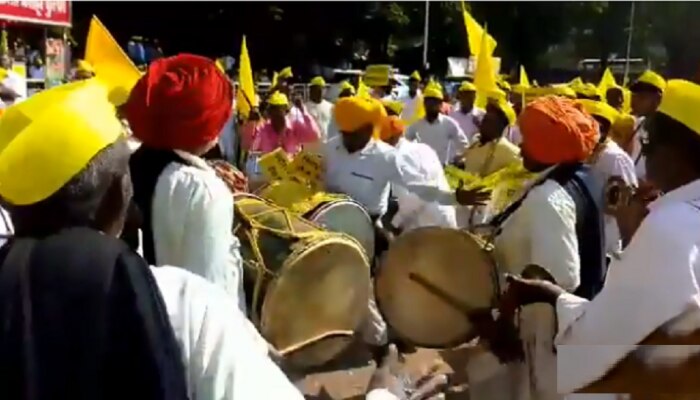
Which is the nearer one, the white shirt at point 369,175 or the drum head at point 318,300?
the drum head at point 318,300

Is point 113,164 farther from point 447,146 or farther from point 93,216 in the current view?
point 447,146

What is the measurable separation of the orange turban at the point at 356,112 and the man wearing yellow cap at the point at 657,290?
422cm

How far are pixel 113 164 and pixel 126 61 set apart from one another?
3.06m

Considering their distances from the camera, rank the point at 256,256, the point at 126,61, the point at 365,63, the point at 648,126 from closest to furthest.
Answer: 1. the point at 648,126
2. the point at 256,256
3. the point at 126,61
4. the point at 365,63

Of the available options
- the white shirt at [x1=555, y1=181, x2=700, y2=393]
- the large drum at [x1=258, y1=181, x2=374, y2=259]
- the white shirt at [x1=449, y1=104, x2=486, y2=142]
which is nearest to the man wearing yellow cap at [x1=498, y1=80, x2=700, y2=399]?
the white shirt at [x1=555, y1=181, x2=700, y2=393]

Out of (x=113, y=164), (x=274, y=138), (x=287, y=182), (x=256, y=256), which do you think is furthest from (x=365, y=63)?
(x=113, y=164)

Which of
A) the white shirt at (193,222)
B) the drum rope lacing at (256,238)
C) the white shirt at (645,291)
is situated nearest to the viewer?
the white shirt at (645,291)

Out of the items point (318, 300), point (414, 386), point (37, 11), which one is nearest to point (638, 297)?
point (414, 386)

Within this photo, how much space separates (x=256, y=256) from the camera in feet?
13.2

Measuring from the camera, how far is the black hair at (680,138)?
256 centimetres

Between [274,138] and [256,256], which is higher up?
[256,256]

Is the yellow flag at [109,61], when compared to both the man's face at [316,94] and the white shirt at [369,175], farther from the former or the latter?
the man's face at [316,94]

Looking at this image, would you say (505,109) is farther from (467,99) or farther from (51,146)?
(51,146)

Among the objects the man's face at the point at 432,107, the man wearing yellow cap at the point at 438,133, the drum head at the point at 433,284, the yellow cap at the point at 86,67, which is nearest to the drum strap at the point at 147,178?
the drum head at the point at 433,284
